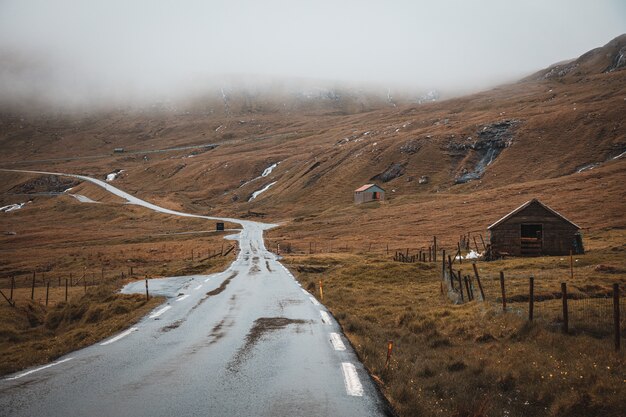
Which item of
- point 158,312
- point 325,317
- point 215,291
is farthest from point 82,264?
point 325,317

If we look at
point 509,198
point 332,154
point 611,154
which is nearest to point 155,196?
point 332,154

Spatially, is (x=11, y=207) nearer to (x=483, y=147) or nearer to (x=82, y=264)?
(x=82, y=264)

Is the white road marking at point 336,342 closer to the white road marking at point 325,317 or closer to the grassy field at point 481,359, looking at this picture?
the grassy field at point 481,359

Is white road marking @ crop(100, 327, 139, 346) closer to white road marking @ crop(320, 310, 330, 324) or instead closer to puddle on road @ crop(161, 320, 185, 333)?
puddle on road @ crop(161, 320, 185, 333)

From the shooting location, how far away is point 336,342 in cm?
1228

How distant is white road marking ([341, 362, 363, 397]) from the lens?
26.0 feet

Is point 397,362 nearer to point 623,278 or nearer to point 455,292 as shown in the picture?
point 455,292

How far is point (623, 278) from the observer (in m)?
24.3

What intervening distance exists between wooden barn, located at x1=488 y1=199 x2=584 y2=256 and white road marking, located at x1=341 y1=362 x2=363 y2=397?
41.2 meters

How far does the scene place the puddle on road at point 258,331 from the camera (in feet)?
33.2

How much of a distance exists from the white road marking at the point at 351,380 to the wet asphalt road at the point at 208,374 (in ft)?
0.07

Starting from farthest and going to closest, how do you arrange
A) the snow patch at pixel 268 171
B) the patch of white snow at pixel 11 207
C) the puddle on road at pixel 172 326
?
the snow patch at pixel 268 171 < the patch of white snow at pixel 11 207 < the puddle on road at pixel 172 326

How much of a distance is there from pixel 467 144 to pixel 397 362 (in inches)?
6148

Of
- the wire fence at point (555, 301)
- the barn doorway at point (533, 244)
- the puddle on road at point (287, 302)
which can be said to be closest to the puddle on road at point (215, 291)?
the puddle on road at point (287, 302)
